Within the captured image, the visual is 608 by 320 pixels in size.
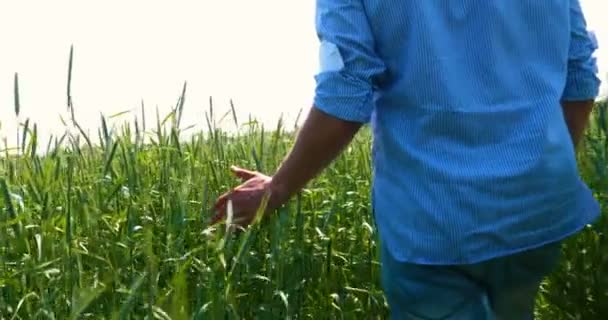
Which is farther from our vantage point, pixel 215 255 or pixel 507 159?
pixel 215 255

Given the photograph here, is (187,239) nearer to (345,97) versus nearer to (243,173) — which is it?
(243,173)

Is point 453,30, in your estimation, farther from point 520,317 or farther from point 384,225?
point 520,317

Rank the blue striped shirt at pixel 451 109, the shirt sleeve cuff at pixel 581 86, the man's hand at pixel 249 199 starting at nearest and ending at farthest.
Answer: the blue striped shirt at pixel 451 109
the man's hand at pixel 249 199
the shirt sleeve cuff at pixel 581 86

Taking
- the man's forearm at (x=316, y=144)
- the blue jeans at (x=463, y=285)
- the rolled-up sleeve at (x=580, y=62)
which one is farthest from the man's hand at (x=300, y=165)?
the rolled-up sleeve at (x=580, y=62)

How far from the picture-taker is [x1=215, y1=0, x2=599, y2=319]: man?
70.1 inches

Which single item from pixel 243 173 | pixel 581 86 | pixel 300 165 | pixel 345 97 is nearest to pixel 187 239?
pixel 243 173

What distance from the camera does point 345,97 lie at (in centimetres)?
180

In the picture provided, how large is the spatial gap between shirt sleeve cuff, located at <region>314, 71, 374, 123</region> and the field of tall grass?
30 centimetres

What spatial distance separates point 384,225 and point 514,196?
0.24 meters

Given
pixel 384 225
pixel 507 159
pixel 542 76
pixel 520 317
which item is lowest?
pixel 520 317

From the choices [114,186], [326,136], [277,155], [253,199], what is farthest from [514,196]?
[277,155]

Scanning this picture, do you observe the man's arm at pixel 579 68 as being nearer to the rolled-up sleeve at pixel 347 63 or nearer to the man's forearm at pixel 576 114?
the man's forearm at pixel 576 114

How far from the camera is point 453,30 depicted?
180cm

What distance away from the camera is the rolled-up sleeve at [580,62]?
2.13 meters
